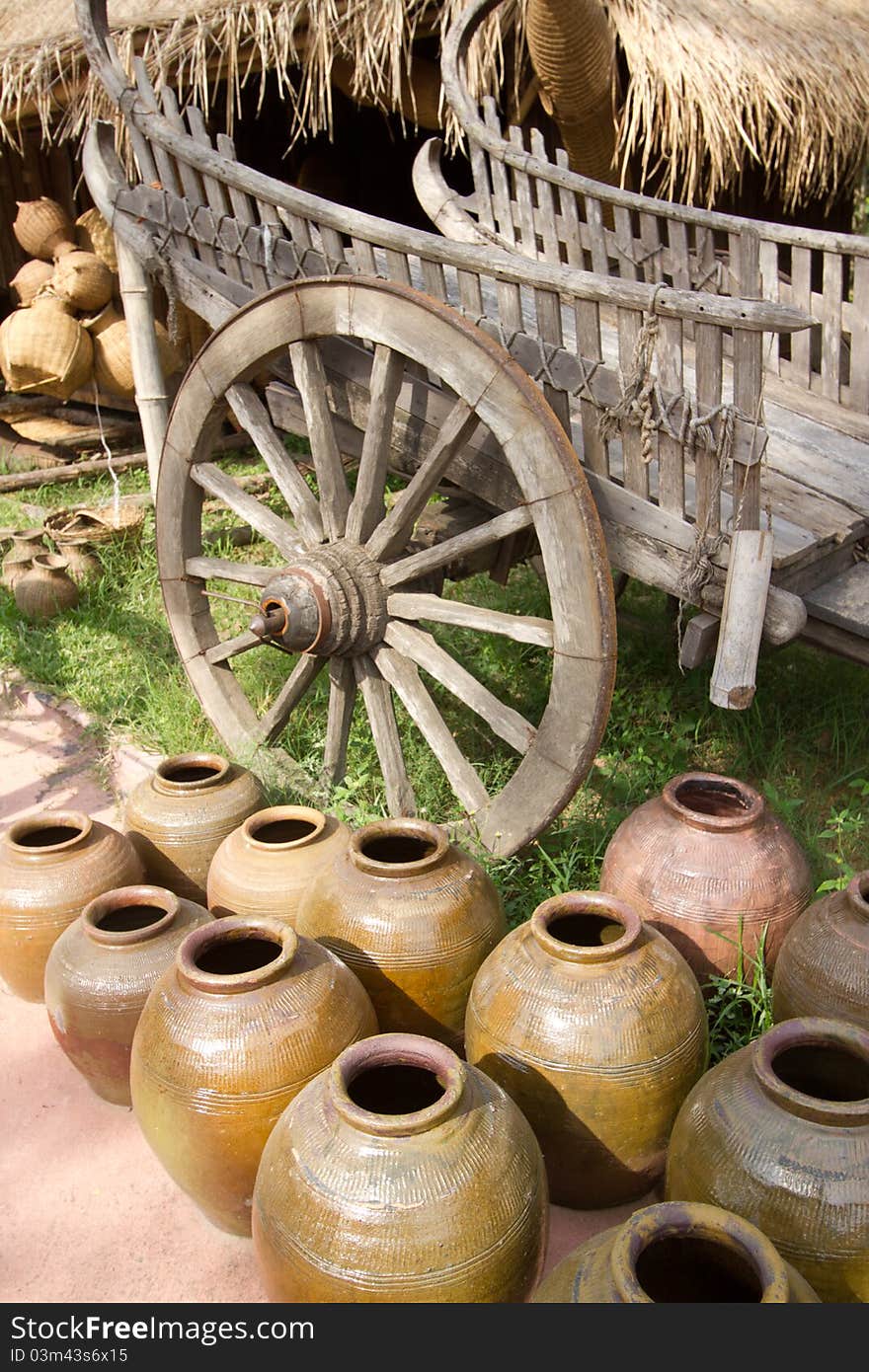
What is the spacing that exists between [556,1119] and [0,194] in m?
7.91

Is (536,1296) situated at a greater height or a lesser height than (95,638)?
greater

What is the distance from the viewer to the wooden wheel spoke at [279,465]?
3533 mm

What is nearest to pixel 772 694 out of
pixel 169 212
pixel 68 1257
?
pixel 169 212

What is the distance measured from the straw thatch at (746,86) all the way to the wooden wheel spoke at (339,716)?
3374mm

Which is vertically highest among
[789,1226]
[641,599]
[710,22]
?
[710,22]

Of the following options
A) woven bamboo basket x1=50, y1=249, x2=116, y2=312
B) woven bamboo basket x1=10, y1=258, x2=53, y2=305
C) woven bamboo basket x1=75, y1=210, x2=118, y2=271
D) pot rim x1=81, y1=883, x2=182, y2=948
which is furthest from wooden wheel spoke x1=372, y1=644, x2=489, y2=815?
woven bamboo basket x1=10, y1=258, x2=53, y2=305

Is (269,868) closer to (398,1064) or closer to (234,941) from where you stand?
(234,941)

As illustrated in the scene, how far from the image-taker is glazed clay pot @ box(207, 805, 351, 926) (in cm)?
285

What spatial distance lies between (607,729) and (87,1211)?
2659 millimetres

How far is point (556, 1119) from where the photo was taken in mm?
2254

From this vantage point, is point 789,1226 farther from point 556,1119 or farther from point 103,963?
point 103,963

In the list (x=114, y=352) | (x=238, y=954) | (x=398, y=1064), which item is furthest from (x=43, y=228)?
(x=398, y=1064)

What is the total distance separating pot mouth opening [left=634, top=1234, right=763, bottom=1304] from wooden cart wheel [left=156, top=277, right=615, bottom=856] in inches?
55.0

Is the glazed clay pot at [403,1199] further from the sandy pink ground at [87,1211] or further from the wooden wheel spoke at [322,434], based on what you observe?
the wooden wheel spoke at [322,434]
